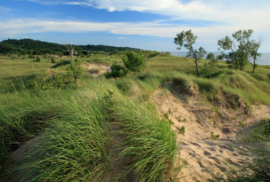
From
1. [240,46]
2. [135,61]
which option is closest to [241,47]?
[240,46]

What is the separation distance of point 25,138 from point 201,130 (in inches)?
247

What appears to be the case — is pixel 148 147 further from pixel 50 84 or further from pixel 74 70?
pixel 74 70

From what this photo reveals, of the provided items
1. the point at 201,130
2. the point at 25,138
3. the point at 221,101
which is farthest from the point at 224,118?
the point at 25,138

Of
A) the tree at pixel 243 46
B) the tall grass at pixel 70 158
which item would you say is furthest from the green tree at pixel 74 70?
the tree at pixel 243 46

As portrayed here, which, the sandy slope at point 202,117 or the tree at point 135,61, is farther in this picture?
the tree at point 135,61

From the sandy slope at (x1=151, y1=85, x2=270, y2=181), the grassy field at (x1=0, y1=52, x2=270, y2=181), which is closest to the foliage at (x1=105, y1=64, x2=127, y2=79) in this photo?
the sandy slope at (x1=151, y1=85, x2=270, y2=181)

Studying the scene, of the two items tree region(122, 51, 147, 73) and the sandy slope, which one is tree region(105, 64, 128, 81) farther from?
the sandy slope

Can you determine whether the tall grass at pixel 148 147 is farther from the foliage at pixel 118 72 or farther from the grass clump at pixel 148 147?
the foliage at pixel 118 72

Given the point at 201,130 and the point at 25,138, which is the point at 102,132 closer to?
the point at 25,138

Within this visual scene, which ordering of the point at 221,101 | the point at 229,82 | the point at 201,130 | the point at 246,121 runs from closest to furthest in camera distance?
Result: the point at 201,130
the point at 246,121
the point at 221,101
the point at 229,82

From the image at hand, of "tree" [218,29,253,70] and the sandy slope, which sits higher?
"tree" [218,29,253,70]

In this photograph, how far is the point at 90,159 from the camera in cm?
212

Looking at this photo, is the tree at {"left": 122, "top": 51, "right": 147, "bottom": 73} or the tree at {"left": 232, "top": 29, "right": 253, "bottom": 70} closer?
the tree at {"left": 122, "top": 51, "right": 147, "bottom": 73}

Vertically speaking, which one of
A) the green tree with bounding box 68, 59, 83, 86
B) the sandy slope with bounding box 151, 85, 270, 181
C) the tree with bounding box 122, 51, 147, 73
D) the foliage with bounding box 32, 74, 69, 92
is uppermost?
the tree with bounding box 122, 51, 147, 73
